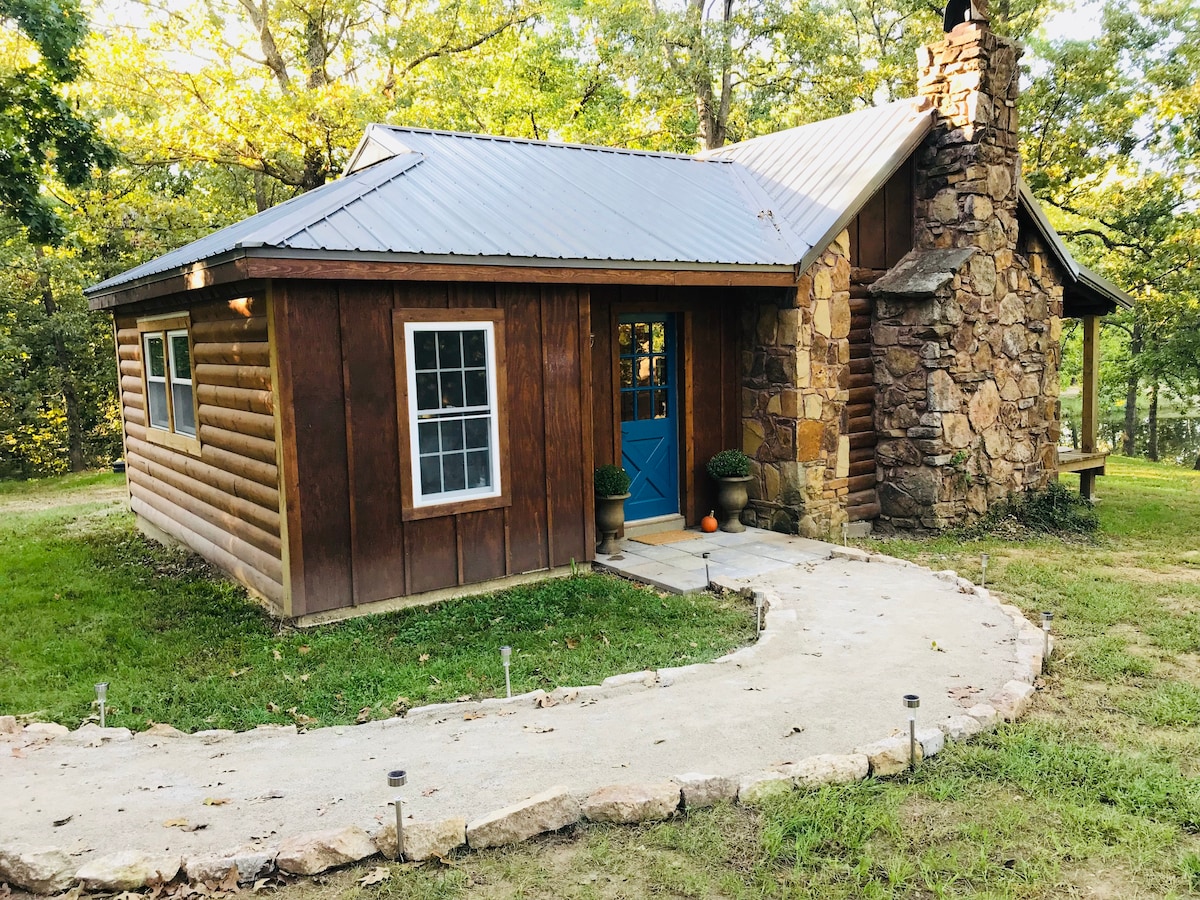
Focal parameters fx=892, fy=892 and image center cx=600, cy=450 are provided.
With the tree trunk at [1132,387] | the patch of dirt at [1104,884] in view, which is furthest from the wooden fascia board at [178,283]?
the tree trunk at [1132,387]

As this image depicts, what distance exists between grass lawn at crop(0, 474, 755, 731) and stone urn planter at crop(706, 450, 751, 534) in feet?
7.39

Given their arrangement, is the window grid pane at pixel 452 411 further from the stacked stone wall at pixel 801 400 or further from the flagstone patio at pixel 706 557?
the stacked stone wall at pixel 801 400

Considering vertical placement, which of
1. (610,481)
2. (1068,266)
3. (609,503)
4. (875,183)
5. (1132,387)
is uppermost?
(875,183)

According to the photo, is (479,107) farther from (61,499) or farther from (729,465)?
(729,465)

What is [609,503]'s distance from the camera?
884 cm

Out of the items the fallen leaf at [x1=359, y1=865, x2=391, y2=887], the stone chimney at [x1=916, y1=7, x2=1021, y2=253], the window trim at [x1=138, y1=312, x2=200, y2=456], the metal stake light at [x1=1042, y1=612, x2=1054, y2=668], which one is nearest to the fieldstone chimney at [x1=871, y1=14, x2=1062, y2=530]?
the stone chimney at [x1=916, y1=7, x2=1021, y2=253]

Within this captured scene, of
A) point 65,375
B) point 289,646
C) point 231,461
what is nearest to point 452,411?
point 231,461

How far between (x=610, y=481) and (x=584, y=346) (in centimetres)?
140

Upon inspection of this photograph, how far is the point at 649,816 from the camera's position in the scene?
390 centimetres

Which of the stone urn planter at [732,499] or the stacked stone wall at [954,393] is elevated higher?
the stacked stone wall at [954,393]

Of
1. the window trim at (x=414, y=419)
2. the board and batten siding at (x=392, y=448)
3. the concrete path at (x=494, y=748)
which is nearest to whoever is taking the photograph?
the concrete path at (x=494, y=748)

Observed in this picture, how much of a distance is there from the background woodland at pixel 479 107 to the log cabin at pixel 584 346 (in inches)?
327

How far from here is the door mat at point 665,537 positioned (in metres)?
9.48

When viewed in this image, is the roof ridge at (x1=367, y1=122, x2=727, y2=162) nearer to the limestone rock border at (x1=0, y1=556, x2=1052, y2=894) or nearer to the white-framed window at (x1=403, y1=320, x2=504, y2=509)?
the white-framed window at (x1=403, y1=320, x2=504, y2=509)
